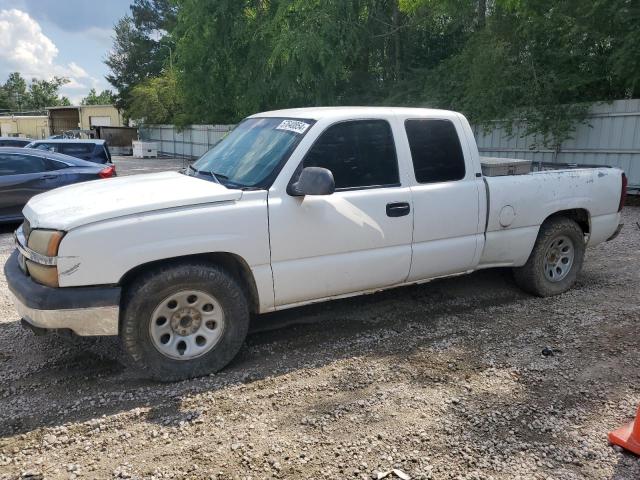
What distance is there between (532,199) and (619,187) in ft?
4.38

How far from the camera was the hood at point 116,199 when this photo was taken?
10.7ft

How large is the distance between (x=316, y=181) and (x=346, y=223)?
1.76ft

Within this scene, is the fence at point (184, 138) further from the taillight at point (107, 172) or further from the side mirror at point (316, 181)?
the side mirror at point (316, 181)

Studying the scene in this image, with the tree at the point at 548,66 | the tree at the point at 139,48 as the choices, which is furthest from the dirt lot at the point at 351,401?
the tree at the point at 139,48

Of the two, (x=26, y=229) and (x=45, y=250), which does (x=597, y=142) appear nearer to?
(x=26, y=229)

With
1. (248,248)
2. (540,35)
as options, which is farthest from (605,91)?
(248,248)

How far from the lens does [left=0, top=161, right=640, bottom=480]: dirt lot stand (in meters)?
2.75

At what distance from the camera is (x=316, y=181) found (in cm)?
352

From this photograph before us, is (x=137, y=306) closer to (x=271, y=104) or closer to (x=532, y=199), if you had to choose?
(x=532, y=199)

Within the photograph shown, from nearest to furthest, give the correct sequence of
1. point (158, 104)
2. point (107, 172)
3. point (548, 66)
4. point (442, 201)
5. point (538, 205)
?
point (442, 201) → point (538, 205) → point (107, 172) → point (548, 66) → point (158, 104)

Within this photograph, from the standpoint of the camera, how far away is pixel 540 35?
1390 centimetres

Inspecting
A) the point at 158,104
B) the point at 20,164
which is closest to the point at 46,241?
the point at 20,164

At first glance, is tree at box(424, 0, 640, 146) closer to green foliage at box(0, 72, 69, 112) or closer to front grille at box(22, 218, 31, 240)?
front grille at box(22, 218, 31, 240)

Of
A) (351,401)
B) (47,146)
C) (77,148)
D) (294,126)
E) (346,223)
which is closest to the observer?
(351,401)
